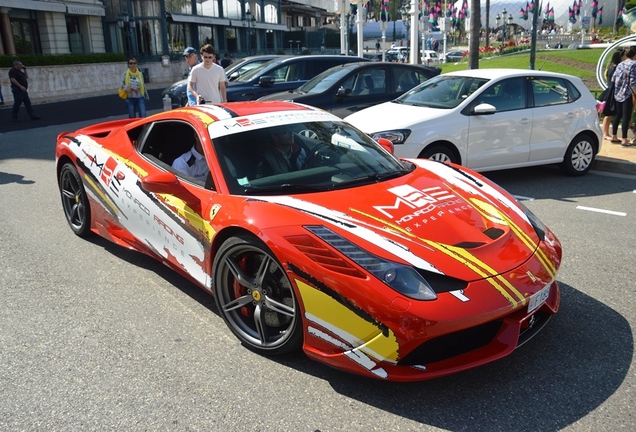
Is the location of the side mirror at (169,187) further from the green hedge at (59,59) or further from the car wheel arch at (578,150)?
the green hedge at (59,59)

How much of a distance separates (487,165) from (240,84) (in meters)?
7.00

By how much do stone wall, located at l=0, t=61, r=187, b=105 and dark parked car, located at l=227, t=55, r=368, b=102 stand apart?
615 inches

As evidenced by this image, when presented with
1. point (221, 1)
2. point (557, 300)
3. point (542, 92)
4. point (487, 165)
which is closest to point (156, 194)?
point (557, 300)

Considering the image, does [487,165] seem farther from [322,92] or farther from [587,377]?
[587,377]

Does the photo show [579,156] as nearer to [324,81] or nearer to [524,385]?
[324,81]

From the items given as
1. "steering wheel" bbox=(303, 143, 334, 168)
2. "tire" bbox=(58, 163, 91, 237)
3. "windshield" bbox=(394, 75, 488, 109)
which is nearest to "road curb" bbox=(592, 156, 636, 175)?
"windshield" bbox=(394, 75, 488, 109)

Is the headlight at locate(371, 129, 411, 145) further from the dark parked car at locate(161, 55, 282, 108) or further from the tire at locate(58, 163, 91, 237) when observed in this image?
the dark parked car at locate(161, 55, 282, 108)

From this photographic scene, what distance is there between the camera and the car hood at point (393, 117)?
755 cm

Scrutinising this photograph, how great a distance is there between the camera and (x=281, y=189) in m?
3.68

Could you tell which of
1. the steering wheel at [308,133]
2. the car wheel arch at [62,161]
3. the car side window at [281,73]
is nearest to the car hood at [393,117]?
the steering wheel at [308,133]

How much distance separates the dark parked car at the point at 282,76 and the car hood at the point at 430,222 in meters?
9.34

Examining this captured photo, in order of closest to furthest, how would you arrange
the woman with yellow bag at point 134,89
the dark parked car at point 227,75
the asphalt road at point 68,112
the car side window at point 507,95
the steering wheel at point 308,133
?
the steering wheel at point 308,133 < the car side window at point 507,95 < the woman with yellow bag at point 134,89 < the dark parked car at point 227,75 < the asphalt road at point 68,112

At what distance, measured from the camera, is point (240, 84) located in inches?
515

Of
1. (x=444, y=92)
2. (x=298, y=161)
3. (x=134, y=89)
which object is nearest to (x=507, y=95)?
(x=444, y=92)
